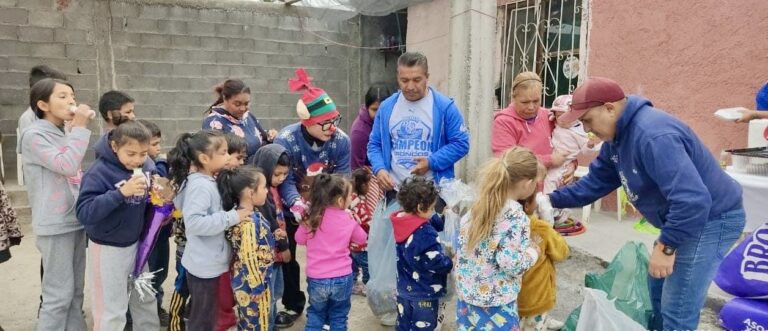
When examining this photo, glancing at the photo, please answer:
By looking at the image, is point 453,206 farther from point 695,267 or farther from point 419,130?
point 695,267

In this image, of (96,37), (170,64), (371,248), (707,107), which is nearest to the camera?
(371,248)

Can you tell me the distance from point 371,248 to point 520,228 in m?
1.22

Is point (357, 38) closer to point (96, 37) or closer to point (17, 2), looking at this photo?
point (96, 37)

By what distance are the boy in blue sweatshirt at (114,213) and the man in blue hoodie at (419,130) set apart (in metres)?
1.39

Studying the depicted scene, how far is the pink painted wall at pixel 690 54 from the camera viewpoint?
4.71m

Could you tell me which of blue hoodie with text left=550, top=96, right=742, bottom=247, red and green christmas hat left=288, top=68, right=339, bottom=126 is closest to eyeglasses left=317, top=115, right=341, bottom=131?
red and green christmas hat left=288, top=68, right=339, bottom=126

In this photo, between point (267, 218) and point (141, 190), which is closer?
point (141, 190)

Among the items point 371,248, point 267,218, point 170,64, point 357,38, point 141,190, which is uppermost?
point 357,38

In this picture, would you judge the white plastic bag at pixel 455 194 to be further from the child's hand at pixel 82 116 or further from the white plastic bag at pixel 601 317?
the child's hand at pixel 82 116

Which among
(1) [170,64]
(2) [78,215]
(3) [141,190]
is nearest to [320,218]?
(3) [141,190]

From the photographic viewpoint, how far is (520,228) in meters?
2.47

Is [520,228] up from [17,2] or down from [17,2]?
down

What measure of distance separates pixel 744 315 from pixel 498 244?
6.16 feet

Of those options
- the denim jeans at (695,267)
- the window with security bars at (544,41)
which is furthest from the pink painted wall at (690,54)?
the denim jeans at (695,267)
